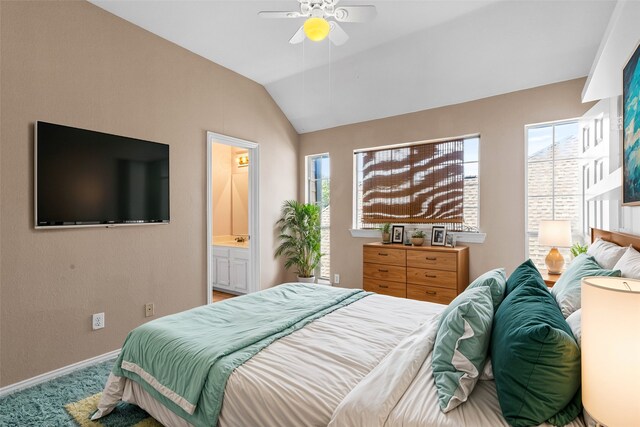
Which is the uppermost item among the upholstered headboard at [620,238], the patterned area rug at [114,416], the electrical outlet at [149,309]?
the upholstered headboard at [620,238]

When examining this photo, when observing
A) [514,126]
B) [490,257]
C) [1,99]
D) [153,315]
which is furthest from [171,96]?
[490,257]

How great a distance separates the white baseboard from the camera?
2.36m

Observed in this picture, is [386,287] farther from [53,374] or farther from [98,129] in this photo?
[98,129]

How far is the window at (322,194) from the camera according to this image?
5.12m

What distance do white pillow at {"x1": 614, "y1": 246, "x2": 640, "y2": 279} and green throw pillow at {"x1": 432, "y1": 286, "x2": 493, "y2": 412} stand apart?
1.81ft

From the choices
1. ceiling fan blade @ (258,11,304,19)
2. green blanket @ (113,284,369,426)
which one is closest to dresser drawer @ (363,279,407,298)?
green blanket @ (113,284,369,426)

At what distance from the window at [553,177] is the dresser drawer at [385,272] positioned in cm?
136

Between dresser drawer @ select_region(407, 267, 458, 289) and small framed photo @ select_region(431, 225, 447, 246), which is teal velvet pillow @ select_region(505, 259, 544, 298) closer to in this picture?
dresser drawer @ select_region(407, 267, 458, 289)

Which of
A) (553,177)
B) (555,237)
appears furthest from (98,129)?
(553,177)

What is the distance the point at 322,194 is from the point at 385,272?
5.69 ft

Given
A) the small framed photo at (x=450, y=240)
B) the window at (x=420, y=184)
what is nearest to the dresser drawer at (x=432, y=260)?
the small framed photo at (x=450, y=240)

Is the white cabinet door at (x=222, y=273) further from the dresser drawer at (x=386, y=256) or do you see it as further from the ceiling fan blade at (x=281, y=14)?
the ceiling fan blade at (x=281, y=14)

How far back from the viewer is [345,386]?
1360mm

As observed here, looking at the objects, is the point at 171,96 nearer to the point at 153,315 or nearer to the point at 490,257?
the point at 153,315
